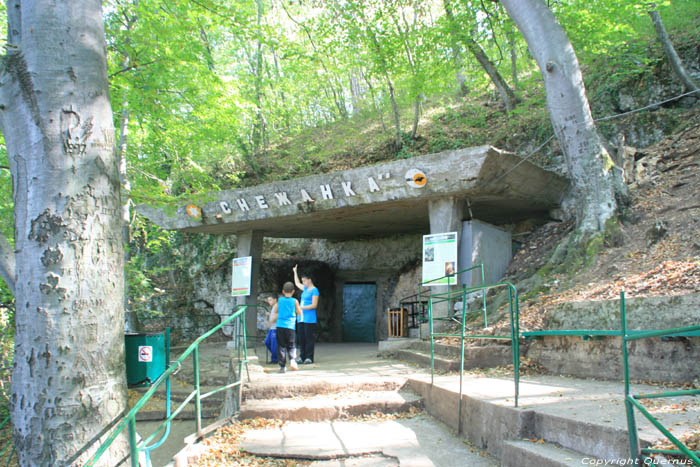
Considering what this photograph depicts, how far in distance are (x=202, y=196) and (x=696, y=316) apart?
7981 mm

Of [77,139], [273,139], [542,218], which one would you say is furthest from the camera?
[273,139]

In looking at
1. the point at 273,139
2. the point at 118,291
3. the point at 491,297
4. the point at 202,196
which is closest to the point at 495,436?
the point at 118,291

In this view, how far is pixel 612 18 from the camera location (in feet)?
34.7

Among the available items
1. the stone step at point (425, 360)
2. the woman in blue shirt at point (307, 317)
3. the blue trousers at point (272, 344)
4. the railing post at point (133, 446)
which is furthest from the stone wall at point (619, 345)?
the railing post at point (133, 446)

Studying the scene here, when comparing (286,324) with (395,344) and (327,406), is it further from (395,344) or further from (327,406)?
(395,344)

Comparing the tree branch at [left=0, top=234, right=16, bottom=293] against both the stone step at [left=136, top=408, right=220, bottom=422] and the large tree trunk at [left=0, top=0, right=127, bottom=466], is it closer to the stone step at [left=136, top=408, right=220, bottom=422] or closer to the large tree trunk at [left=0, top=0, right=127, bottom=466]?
the large tree trunk at [left=0, top=0, right=127, bottom=466]

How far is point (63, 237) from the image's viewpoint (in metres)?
3.23

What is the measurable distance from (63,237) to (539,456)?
342 cm

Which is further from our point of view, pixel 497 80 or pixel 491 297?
pixel 497 80

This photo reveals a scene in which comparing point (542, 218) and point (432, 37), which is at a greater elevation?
point (432, 37)

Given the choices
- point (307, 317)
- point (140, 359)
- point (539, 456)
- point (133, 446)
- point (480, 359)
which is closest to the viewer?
point (133, 446)

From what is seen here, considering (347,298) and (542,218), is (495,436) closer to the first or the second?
(542,218)

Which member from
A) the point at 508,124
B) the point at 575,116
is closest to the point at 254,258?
the point at 575,116

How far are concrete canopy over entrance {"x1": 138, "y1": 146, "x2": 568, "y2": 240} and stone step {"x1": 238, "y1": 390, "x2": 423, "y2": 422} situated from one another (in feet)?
15.3
